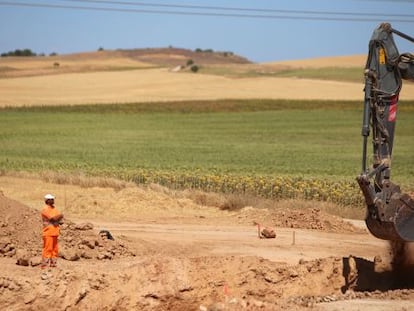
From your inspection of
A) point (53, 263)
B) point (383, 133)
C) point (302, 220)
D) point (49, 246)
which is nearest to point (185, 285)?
point (53, 263)

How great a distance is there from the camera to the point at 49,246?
49.8 ft

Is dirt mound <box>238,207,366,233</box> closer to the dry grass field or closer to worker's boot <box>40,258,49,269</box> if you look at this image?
worker's boot <box>40,258,49,269</box>

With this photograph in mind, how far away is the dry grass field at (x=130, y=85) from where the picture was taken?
7062 cm

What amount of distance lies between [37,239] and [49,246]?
2487 millimetres

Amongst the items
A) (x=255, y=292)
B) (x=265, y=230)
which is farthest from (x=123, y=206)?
(x=255, y=292)

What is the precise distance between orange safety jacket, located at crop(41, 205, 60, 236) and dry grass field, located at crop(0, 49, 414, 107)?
1980 inches

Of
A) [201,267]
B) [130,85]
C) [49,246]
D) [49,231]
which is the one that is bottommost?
[130,85]

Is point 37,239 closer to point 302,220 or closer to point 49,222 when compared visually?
point 49,222

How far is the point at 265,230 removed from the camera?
823 inches

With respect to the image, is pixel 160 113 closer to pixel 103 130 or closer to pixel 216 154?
pixel 103 130

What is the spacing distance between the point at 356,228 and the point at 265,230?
342 cm

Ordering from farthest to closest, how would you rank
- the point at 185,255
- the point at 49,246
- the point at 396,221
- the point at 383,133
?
the point at 185,255, the point at 49,246, the point at 383,133, the point at 396,221

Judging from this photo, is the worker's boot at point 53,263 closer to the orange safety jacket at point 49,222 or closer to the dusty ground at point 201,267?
the dusty ground at point 201,267

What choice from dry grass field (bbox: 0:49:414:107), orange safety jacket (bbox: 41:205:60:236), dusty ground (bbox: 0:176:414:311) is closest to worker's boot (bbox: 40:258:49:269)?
dusty ground (bbox: 0:176:414:311)
